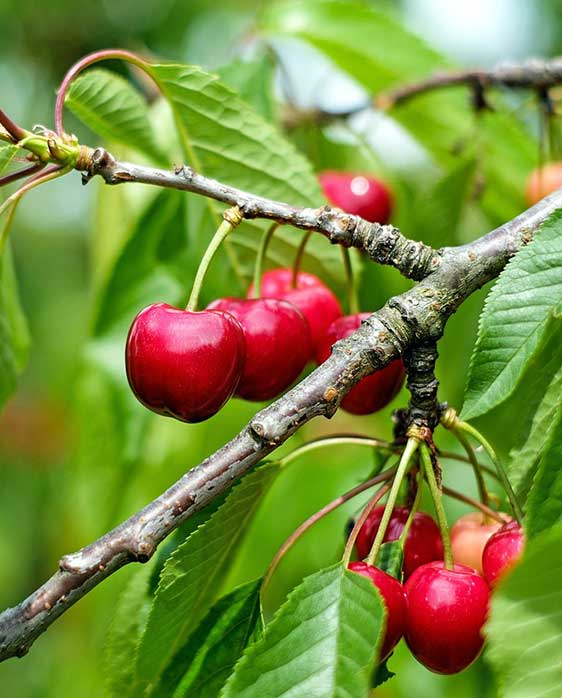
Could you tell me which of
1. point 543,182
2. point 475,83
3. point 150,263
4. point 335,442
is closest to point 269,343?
point 335,442

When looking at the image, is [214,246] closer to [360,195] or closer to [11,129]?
[11,129]

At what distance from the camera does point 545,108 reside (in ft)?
6.28

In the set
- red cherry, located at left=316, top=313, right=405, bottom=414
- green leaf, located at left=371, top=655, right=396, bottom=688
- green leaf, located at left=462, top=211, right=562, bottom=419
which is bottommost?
green leaf, located at left=371, top=655, right=396, bottom=688

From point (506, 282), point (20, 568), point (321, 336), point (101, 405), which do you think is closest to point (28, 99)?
point (20, 568)

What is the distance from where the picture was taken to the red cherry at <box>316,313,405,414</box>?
1194 mm

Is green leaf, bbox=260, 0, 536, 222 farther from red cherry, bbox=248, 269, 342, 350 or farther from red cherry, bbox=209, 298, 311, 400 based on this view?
red cherry, bbox=209, 298, 311, 400

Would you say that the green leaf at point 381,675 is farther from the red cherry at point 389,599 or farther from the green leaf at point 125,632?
the green leaf at point 125,632

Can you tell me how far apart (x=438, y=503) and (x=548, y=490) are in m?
0.19

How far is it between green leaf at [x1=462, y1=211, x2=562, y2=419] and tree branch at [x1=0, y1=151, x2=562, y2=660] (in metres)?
0.11

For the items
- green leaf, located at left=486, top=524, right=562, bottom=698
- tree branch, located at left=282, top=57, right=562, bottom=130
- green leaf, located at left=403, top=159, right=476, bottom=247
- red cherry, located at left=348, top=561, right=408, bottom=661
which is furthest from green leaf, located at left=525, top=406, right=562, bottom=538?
tree branch, located at left=282, top=57, right=562, bottom=130

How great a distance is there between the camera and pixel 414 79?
2111mm

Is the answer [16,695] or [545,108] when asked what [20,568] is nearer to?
[16,695]

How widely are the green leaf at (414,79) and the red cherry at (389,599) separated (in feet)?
3.91

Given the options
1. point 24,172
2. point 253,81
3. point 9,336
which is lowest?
point 24,172
